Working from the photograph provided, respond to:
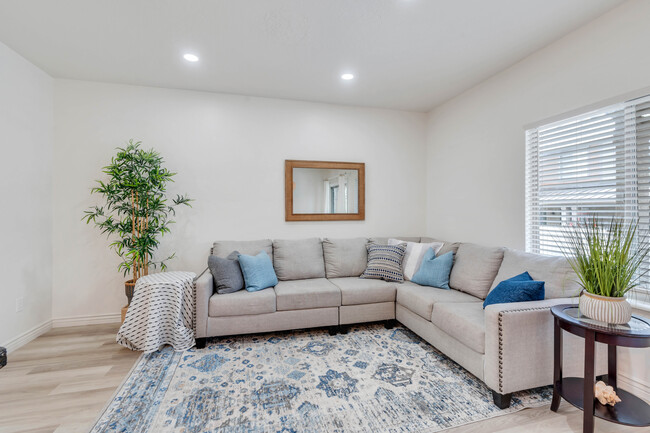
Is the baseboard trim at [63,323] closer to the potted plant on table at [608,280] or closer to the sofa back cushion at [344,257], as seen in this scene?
the sofa back cushion at [344,257]

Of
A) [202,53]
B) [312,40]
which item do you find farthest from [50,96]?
[312,40]

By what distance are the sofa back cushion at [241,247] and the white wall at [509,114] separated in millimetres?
2332

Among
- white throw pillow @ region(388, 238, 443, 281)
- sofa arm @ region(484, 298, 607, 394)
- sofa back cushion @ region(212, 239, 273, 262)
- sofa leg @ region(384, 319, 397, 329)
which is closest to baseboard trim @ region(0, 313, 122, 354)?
sofa back cushion @ region(212, 239, 273, 262)

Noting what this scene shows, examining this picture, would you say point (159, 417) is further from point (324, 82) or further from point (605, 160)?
point (605, 160)

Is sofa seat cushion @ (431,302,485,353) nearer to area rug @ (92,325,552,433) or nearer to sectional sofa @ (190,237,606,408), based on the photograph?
sectional sofa @ (190,237,606,408)

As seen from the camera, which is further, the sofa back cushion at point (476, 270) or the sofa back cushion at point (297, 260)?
the sofa back cushion at point (297, 260)

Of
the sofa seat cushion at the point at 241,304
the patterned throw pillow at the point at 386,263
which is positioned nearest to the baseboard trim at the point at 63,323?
the sofa seat cushion at the point at 241,304

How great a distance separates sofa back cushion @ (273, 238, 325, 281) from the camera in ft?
11.2

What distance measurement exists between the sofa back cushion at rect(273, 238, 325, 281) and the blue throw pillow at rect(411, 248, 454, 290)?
1107mm

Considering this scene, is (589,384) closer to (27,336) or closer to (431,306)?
(431,306)

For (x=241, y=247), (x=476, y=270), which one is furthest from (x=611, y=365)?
(x=241, y=247)

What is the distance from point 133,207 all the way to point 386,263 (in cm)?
275

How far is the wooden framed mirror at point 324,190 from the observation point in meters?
3.80

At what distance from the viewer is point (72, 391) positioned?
2045 mm
